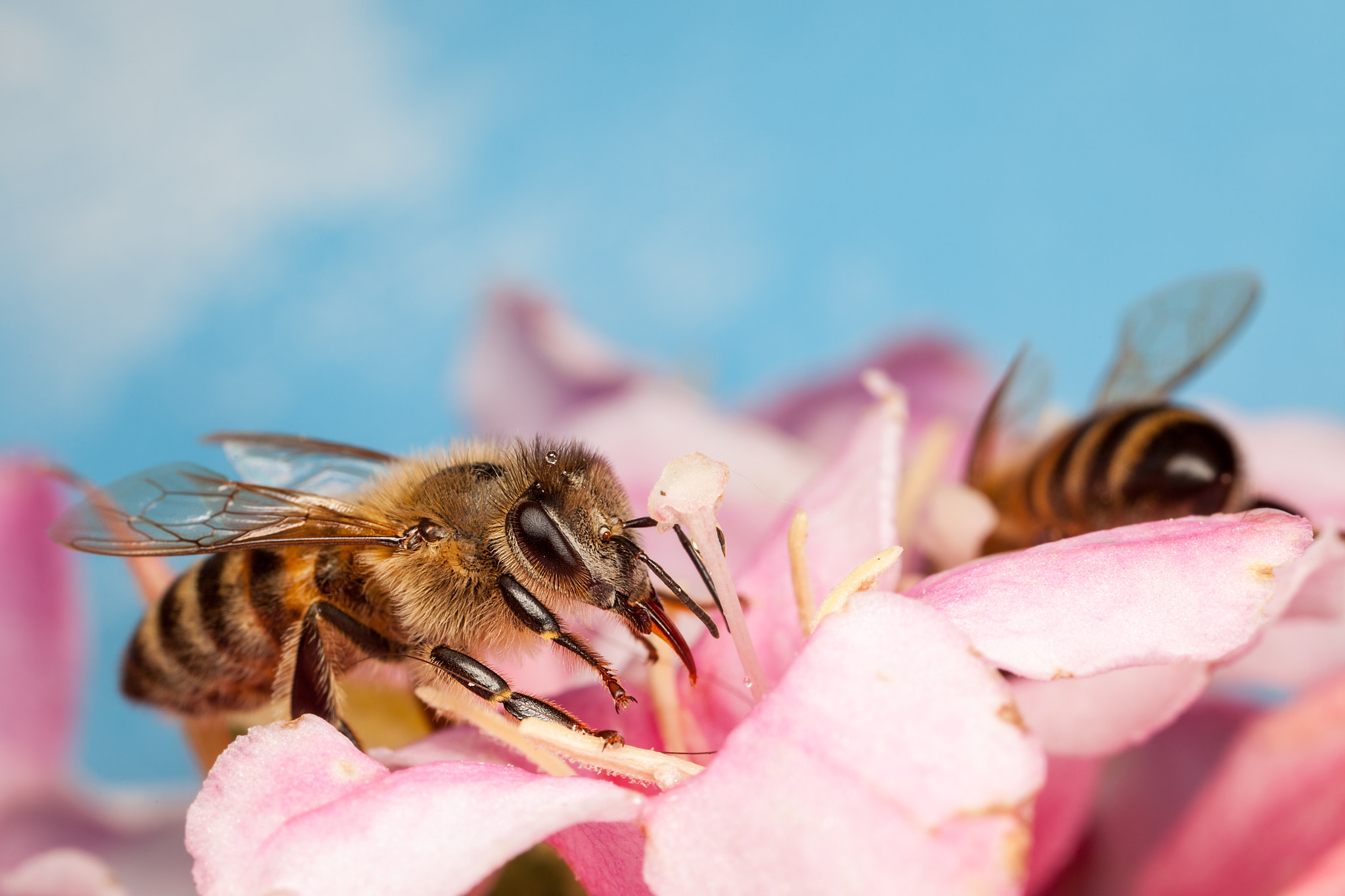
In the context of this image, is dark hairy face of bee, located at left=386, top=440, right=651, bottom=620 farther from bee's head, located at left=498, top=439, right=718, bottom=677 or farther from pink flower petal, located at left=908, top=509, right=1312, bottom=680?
pink flower petal, located at left=908, top=509, right=1312, bottom=680

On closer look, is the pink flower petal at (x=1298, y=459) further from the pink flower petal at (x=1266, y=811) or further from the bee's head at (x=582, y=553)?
the bee's head at (x=582, y=553)

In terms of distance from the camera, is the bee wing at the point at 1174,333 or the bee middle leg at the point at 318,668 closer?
the bee middle leg at the point at 318,668

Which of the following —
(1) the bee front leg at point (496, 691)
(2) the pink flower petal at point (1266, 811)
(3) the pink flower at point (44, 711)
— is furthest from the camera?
(3) the pink flower at point (44, 711)

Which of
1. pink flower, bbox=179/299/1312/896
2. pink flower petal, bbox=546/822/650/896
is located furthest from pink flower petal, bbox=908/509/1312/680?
pink flower petal, bbox=546/822/650/896

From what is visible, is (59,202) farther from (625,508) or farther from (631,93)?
(625,508)

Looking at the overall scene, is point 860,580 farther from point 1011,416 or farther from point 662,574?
point 1011,416

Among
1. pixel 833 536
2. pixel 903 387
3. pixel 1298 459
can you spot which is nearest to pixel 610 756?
pixel 833 536

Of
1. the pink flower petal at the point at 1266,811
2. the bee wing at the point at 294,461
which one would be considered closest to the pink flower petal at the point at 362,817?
the bee wing at the point at 294,461
